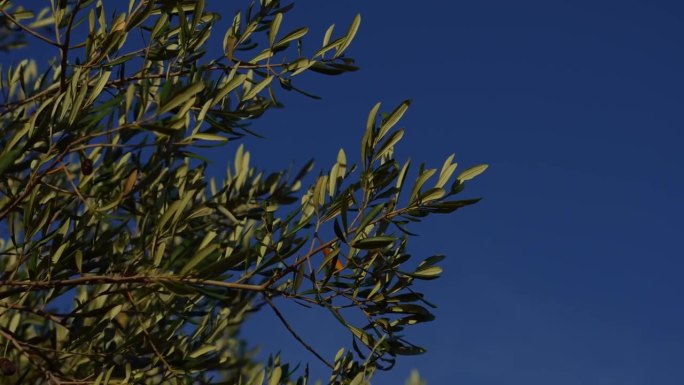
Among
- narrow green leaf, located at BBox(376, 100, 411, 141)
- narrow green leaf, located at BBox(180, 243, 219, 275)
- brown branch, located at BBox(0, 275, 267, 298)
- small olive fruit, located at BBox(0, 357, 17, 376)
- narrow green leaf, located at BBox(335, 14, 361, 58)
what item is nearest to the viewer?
narrow green leaf, located at BBox(180, 243, 219, 275)

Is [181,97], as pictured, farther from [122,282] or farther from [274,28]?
[274,28]

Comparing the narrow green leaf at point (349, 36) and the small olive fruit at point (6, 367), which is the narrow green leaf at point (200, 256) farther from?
the narrow green leaf at point (349, 36)

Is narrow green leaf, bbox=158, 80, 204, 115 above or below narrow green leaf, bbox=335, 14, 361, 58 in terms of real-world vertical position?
below

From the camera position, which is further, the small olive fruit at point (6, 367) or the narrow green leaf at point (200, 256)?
the small olive fruit at point (6, 367)

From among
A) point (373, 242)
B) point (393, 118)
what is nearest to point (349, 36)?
point (393, 118)

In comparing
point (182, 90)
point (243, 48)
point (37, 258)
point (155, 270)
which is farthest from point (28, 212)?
point (243, 48)

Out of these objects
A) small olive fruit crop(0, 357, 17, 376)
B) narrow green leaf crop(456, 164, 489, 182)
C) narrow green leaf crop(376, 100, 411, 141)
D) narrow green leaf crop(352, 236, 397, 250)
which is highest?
narrow green leaf crop(376, 100, 411, 141)

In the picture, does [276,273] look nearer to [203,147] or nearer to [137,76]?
[203,147]

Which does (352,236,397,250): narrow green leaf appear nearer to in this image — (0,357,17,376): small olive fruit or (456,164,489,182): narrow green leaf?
(456,164,489,182): narrow green leaf

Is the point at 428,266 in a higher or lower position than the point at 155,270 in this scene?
higher

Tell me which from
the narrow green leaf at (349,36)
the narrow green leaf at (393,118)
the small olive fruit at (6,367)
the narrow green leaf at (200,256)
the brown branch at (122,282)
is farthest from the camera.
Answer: the narrow green leaf at (349,36)

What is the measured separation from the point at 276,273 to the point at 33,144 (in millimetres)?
1426

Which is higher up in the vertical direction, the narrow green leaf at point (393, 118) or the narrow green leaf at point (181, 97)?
the narrow green leaf at point (393, 118)

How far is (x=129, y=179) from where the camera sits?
15.9 feet
